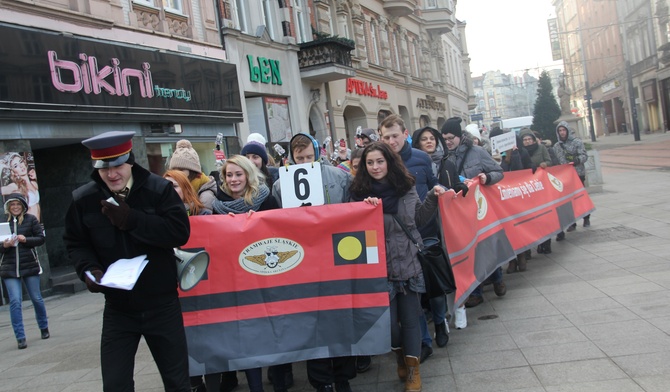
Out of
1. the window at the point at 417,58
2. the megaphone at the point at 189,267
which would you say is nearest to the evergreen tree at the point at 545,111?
the window at the point at 417,58

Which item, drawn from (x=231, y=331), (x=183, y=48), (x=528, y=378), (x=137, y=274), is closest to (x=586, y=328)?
(x=528, y=378)

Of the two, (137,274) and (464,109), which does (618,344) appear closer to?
(137,274)

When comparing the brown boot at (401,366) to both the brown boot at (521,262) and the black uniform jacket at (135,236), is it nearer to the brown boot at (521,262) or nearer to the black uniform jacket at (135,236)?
the black uniform jacket at (135,236)

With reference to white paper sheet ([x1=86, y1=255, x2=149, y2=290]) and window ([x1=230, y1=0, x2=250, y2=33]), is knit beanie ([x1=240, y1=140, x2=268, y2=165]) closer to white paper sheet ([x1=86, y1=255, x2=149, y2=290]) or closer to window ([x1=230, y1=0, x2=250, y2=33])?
white paper sheet ([x1=86, y1=255, x2=149, y2=290])

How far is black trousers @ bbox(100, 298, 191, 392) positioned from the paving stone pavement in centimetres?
165

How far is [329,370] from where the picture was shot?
4.77 meters

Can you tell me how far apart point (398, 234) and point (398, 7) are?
29.7m

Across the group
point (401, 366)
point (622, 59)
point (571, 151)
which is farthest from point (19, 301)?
point (622, 59)

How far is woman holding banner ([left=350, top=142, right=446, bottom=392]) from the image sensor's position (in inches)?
189

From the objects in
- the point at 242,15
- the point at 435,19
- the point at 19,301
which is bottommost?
the point at 19,301

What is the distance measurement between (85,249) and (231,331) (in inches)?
59.7

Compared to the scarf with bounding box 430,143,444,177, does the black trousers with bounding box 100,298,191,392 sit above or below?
below

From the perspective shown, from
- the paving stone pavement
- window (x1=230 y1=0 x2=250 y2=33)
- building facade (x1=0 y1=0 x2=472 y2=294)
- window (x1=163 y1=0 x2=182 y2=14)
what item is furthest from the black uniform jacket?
window (x1=230 y1=0 x2=250 y2=33)

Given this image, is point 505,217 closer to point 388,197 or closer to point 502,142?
point 502,142
